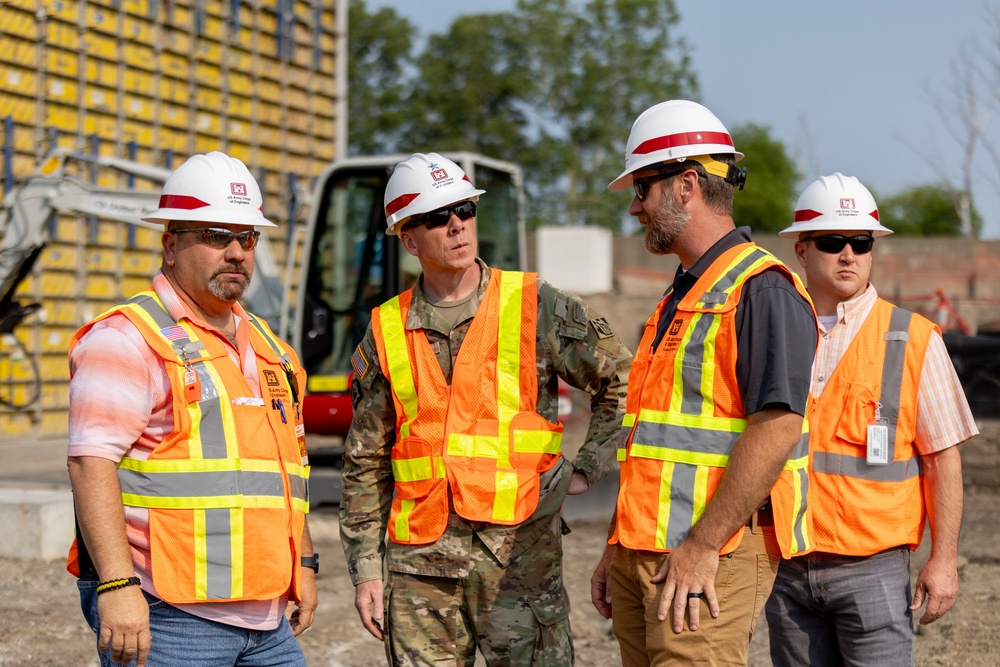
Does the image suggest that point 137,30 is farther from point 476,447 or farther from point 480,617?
point 480,617

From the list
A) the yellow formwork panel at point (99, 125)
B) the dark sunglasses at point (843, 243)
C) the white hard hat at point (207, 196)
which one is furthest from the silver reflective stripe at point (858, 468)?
the yellow formwork panel at point (99, 125)

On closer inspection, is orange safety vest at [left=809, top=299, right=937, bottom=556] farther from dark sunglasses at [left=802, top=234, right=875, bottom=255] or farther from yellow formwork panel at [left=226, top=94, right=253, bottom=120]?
yellow formwork panel at [left=226, top=94, right=253, bottom=120]

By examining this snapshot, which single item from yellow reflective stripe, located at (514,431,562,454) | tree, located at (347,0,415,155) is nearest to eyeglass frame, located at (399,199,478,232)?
yellow reflective stripe, located at (514,431,562,454)

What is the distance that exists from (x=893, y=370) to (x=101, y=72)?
11.8 meters

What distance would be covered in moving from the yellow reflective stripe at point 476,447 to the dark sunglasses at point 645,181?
2.95ft

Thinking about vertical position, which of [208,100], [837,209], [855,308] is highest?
[208,100]

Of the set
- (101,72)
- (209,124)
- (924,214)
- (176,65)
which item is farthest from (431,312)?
(924,214)

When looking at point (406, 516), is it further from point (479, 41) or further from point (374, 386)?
point (479, 41)

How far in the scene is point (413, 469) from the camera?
3369mm

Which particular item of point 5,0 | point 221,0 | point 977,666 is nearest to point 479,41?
point 221,0

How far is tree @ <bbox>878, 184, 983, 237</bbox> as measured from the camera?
50688 mm

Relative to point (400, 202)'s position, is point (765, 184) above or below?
above

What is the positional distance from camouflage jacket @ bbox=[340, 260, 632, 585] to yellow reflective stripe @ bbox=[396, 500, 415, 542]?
4cm

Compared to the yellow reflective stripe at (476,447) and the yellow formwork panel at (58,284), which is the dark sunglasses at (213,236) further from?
the yellow formwork panel at (58,284)
